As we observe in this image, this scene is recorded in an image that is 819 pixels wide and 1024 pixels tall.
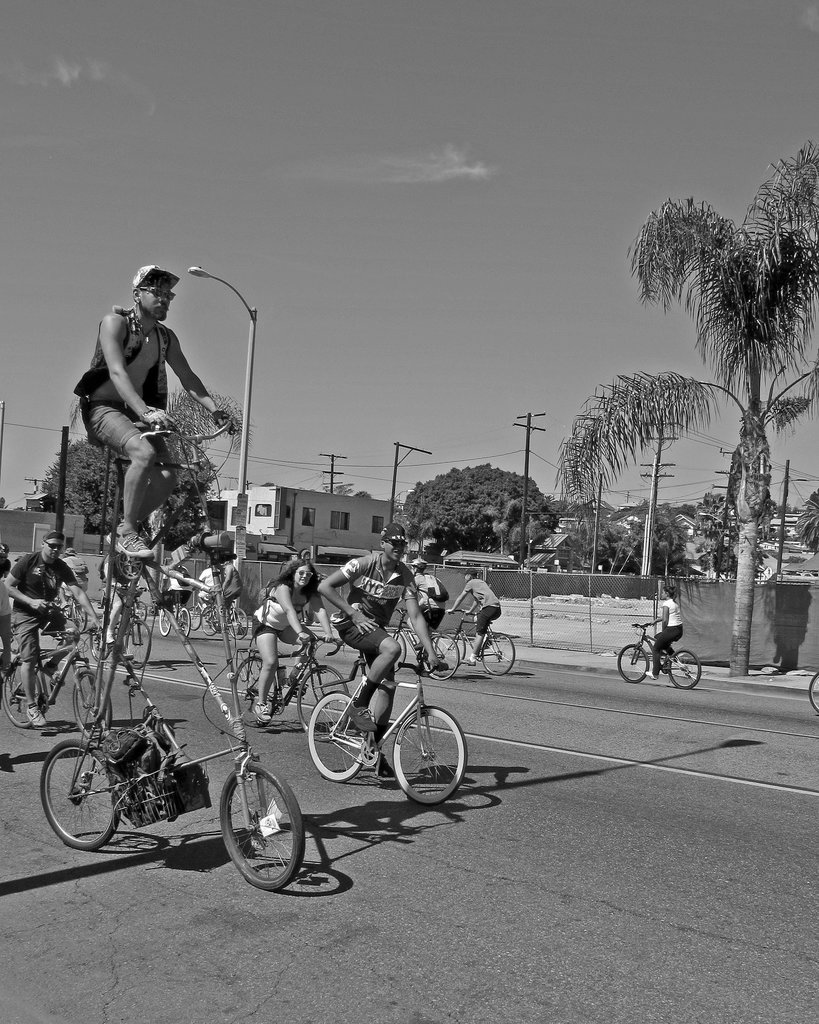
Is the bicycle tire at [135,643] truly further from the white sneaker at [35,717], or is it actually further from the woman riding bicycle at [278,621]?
the woman riding bicycle at [278,621]

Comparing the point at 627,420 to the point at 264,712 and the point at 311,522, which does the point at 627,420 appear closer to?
the point at 264,712

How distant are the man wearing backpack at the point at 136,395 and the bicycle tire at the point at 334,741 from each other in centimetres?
322

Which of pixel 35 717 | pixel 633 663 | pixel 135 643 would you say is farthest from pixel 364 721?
pixel 633 663

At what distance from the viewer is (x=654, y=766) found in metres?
8.69

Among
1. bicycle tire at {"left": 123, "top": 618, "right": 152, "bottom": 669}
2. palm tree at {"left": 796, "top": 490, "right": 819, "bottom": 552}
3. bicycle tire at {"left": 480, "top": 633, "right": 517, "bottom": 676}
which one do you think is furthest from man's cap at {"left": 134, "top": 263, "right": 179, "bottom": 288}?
palm tree at {"left": 796, "top": 490, "right": 819, "bottom": 552}

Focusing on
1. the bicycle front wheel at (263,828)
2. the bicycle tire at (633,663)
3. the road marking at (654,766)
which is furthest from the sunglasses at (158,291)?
the bicycle tire at (633,663)

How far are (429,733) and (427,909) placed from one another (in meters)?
2.28

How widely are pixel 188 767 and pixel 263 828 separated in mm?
538

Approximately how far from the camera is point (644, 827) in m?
6.56

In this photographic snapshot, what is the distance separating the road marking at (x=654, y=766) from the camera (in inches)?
313

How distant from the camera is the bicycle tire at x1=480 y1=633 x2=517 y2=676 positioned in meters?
17.0

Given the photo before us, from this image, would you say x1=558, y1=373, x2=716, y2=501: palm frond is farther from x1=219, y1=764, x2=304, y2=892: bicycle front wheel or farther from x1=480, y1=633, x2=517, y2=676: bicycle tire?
x1=219, y1=764, x2=304, y2=892: bicycle front wheel

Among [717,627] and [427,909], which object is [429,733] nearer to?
[427,909]

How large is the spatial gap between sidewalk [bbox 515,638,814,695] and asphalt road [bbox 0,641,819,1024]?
8474mm
